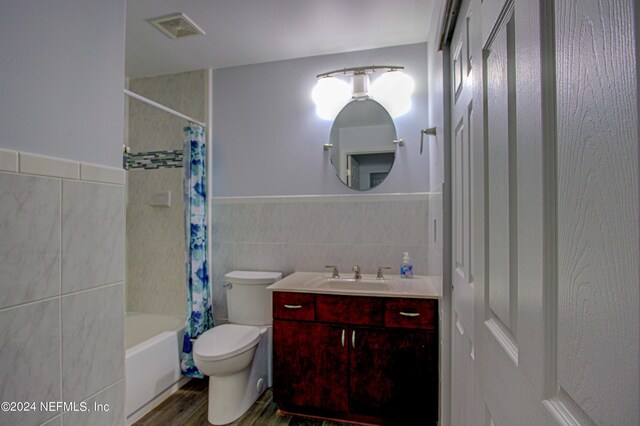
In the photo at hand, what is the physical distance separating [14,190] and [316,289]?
1421 mm

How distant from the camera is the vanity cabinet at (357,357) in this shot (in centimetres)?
169

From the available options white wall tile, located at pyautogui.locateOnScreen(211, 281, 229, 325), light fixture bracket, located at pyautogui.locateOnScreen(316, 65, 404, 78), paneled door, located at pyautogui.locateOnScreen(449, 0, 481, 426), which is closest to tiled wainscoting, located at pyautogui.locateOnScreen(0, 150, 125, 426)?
paneled door, located at pyautogui.locateOnScreen(449, 0, 481, 426)

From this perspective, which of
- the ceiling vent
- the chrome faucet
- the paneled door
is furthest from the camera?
the chrome faucet

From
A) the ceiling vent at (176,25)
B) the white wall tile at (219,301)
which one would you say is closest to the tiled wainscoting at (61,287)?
the ceiling vent at (176,25)

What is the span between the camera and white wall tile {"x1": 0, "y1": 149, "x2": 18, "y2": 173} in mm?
737

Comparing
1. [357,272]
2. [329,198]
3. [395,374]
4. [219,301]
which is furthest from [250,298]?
[395,374]

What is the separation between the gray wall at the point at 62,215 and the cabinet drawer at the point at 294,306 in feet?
3.13

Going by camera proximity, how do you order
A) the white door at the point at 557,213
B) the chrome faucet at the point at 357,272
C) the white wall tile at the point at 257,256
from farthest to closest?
the white wall tile at the point at 257,256, the chrome faucet at the point at 357,272, the white door at the point at 557,213

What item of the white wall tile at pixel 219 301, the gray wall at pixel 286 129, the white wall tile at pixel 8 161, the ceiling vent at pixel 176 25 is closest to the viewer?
the white wall tile at pixel 8 161

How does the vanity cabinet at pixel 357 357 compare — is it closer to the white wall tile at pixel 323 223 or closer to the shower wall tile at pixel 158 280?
the white wall tile at pixel 323 223

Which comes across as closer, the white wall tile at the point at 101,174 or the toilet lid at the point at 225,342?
the white wall tile at the point at 101,174

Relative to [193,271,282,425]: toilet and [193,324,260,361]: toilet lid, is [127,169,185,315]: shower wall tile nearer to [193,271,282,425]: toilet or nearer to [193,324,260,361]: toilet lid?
[193,271,282,425]: toilet

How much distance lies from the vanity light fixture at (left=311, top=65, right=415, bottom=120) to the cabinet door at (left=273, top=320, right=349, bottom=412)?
5.06ft

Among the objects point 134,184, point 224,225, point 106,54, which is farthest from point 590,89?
point 134,184
